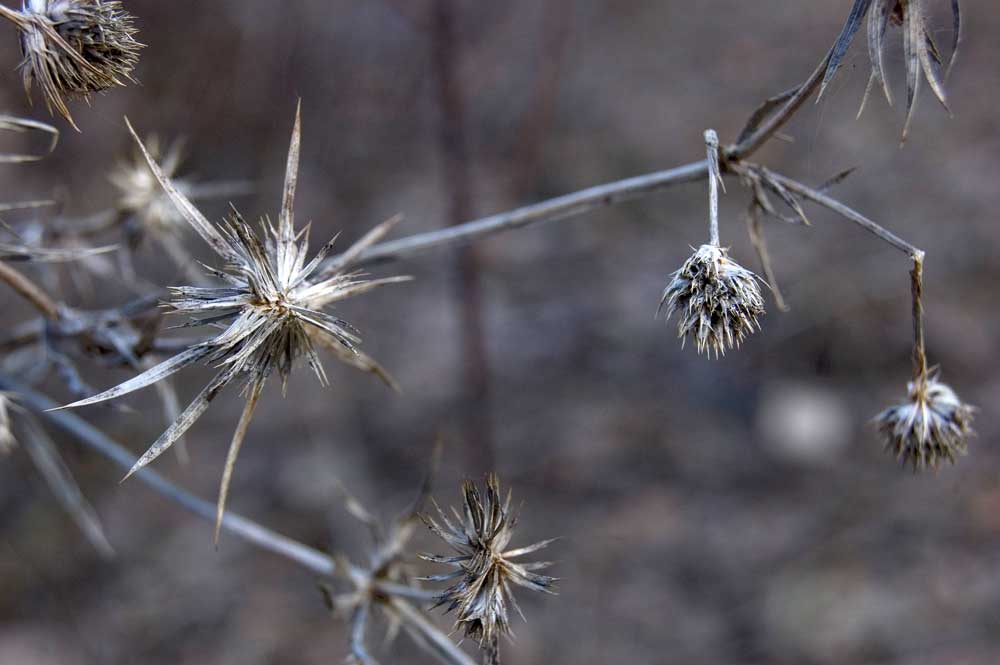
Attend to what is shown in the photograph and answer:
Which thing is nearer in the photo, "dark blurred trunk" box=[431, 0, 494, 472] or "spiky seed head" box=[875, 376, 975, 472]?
"spiky seed head" box=[875, 376, 975, 472]

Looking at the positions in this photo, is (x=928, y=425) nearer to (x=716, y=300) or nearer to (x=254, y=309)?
(x=716, y=300)

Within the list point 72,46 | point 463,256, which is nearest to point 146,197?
point 72,46

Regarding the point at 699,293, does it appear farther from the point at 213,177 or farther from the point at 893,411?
the point at 213,177

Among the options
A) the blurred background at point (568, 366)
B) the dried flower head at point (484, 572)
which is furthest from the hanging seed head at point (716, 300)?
the blurred background at point (568, 366)

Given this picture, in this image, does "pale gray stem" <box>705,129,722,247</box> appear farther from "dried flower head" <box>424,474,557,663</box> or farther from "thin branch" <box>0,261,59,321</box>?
"thin branch" <box>0,261,59,321</box>

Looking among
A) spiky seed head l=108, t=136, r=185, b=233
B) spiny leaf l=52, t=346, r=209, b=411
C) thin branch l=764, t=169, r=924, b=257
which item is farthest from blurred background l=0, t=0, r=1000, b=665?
→ spiny leaf l=52, t=346, r=209, b=411

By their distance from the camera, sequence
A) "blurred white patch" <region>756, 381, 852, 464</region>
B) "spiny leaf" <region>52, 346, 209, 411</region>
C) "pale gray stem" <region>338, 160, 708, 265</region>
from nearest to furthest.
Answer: "spiny leaf" <region>52, 346, 209, 411</region>
"pale gray stem" <region>338, 160, 708, 265</region>
"blurred white patch" <region>756, 381, 852, 464</region>

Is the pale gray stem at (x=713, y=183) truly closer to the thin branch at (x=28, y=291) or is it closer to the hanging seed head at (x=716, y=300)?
the hanging seed head at (x=716, y=300)

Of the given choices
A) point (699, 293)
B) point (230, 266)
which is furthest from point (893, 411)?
point (230, 266)
